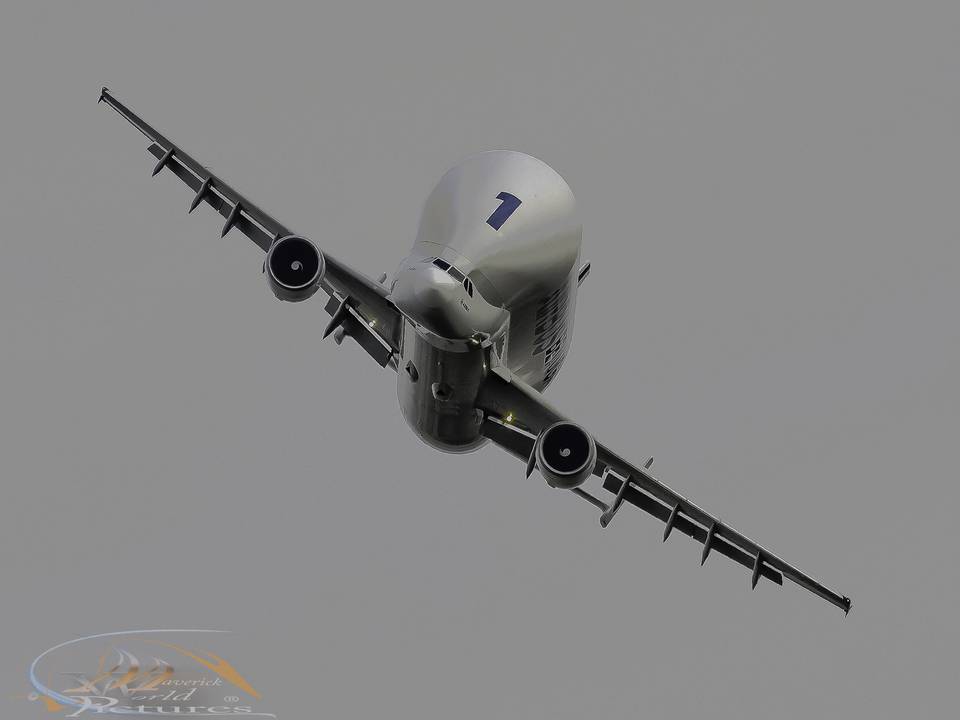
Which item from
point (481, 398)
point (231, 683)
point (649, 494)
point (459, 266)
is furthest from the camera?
point (231, 683)

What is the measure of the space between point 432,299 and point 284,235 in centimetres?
687

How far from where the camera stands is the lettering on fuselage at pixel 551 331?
3862cm

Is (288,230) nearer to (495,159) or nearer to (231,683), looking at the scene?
(495,159)

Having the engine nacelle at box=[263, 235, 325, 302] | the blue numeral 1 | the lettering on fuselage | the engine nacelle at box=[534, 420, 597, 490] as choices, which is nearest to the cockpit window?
the blue numeral 1

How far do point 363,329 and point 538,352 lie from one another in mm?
4723

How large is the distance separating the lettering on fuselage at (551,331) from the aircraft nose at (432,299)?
339 cm

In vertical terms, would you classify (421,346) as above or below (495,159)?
below

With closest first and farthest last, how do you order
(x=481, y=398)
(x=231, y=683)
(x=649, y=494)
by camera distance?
(x=481, y=398), (x=649, y=494), (x=231, y=683)

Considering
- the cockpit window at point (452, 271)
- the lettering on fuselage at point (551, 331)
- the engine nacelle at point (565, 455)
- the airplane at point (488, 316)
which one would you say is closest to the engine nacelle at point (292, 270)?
the airplane at point (488, 316)

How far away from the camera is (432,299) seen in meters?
34.9

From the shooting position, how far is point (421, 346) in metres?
37.4

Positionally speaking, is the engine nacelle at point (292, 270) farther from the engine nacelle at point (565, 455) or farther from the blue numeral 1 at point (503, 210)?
the engine nacelle at point (565, 455)

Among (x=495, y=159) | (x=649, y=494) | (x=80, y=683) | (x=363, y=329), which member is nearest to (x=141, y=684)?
(x=80, y=683)

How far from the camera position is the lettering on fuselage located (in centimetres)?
3862
